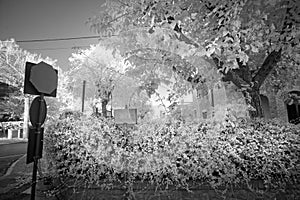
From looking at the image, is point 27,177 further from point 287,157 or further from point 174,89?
point 287,157

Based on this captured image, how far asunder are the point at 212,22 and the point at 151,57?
1111 mm

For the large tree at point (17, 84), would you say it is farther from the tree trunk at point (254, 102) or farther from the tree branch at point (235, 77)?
the tree trunk at point (254, 102)

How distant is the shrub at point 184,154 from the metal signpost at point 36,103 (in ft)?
0.95

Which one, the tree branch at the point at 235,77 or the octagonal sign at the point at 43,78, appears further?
the tree branch at the point at 235,77

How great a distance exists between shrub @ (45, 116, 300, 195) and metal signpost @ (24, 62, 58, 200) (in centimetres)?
29

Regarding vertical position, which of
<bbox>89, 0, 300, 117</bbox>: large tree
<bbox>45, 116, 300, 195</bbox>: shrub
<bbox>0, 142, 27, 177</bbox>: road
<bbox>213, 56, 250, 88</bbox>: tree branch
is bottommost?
<bbox>0, 142, 27, 177</bbox>: road

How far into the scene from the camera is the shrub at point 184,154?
1.69m

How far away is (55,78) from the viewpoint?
1872 mm

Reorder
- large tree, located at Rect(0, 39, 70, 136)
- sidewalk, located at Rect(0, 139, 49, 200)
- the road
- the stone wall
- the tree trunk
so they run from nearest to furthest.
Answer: the stone wall
sidewalk, located at Rect(0, 139, 49, 200)
the tree trunk
the road
large tree, located at Rect(0, 39, 70, 136)

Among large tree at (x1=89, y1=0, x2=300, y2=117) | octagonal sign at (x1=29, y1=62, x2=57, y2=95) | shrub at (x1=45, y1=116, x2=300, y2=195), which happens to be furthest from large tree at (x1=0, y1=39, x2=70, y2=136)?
shrub at (x1=45, y1=116, x2=300, y2=195)

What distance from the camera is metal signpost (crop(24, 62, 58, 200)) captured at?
1.56 m

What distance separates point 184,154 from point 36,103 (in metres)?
1.44

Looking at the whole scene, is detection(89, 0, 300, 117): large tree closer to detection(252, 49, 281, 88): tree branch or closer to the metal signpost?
detection(252, 49, 281, 88): tree branch

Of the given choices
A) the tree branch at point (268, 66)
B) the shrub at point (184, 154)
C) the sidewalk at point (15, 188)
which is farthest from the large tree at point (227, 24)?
the sidewalk at point (15, 188)
